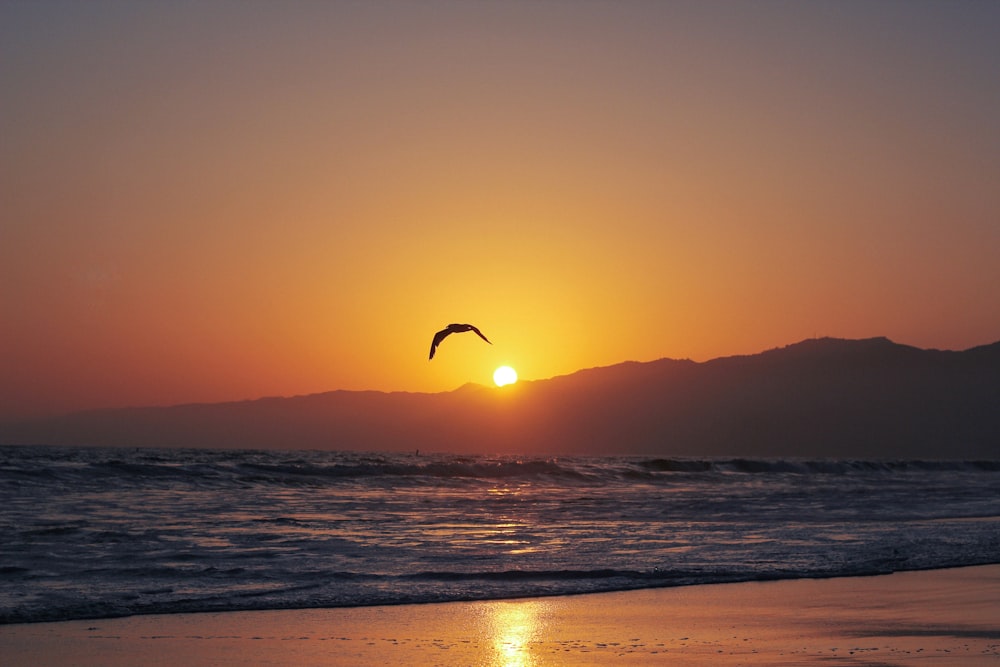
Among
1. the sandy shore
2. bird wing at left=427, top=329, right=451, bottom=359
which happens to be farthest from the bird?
the sandy shore

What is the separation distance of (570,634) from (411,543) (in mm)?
6636

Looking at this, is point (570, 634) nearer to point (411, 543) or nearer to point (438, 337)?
point (411, 543)

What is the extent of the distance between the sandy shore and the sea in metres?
0.72

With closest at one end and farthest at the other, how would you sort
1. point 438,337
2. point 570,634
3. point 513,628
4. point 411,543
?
point 570,634, point 513,628, point 411,543, point 438,337

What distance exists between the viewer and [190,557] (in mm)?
13086

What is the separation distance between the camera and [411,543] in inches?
594

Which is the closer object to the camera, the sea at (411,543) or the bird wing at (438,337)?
the sea at (411,543)

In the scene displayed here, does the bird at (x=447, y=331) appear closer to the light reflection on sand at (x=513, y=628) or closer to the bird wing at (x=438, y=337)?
the bird wing at (x=438, y=337)

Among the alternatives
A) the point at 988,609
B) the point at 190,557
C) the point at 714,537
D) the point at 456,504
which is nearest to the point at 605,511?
the point at 456,504

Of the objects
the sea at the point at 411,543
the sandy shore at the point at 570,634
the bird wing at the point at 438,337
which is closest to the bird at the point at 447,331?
the bird wing at the point at 438,337

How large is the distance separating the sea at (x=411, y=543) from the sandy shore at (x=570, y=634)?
0.72 metres

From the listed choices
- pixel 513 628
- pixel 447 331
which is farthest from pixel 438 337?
pixel 513 628

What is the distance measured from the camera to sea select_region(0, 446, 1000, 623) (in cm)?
1085

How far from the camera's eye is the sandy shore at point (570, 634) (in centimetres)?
779
